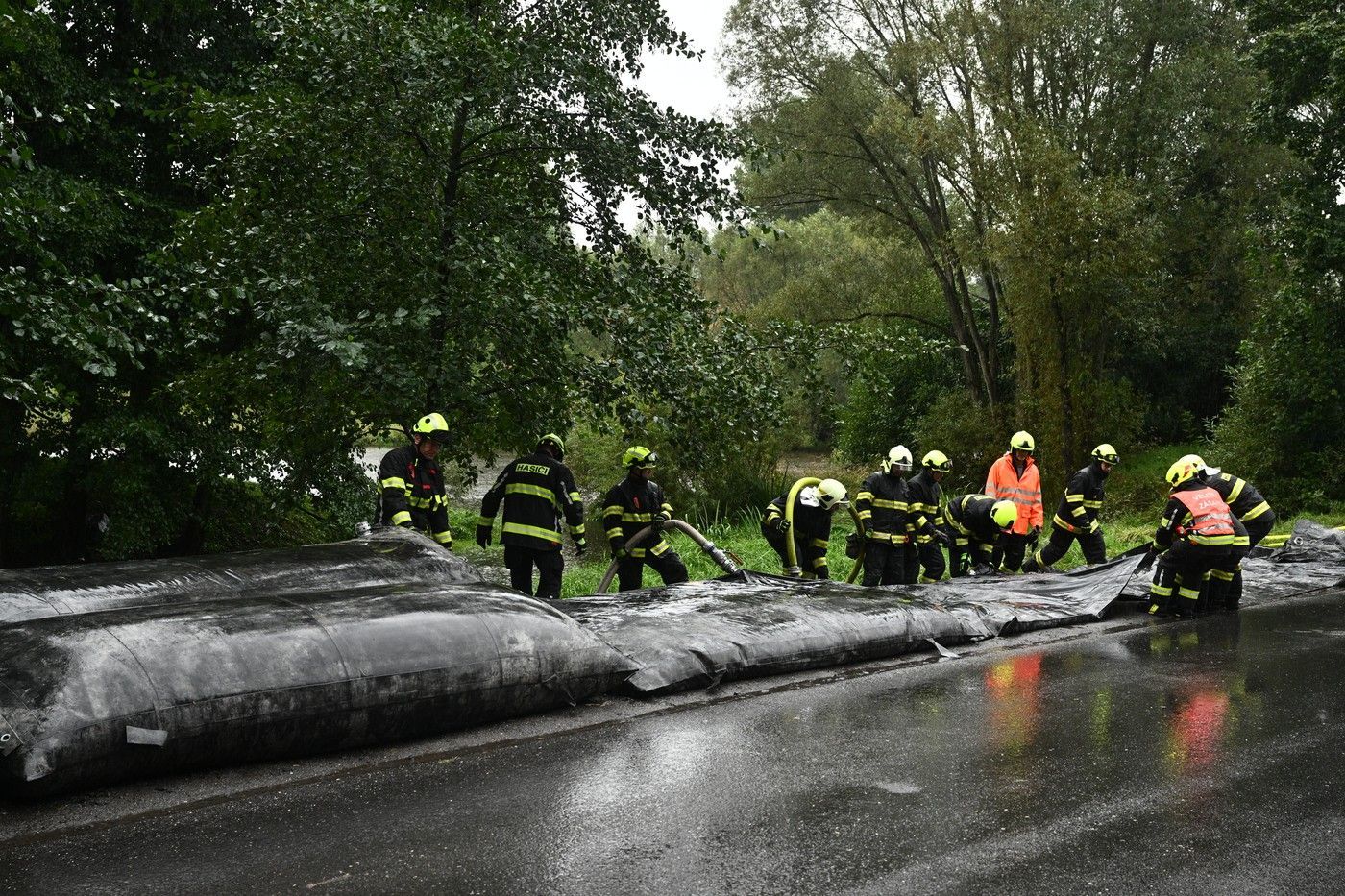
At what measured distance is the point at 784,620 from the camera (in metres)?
7.13

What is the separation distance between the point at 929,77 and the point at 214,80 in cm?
1508

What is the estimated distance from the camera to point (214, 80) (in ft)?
41.8

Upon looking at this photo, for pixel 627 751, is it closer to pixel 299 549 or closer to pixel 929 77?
pixel 299 549

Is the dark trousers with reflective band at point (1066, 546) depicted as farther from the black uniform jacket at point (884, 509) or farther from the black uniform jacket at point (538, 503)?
the black uniform jacket at point (538, 503)

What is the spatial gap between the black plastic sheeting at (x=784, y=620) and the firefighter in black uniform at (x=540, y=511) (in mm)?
1194

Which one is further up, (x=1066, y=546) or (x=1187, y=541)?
(x=1187, y=541)

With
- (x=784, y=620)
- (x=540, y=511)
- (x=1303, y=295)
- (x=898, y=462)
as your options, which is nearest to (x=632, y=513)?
(x=540, y=511)

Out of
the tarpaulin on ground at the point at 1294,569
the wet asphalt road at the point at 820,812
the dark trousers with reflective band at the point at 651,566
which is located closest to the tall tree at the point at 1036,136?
the tarpaulin on ground at the point at 1294,569

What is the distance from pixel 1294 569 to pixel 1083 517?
8.05ft

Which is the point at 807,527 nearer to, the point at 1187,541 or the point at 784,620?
the point at 784,620

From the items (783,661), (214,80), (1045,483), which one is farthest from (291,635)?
(1045,483)

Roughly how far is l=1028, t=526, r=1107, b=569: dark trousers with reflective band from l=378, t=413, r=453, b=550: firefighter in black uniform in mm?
5720

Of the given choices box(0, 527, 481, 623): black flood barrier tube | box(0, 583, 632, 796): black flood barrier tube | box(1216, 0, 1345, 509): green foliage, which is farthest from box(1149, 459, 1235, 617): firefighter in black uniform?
box(1216, 0, 1345, 509): green foliage

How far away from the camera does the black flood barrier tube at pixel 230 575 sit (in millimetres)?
5535
